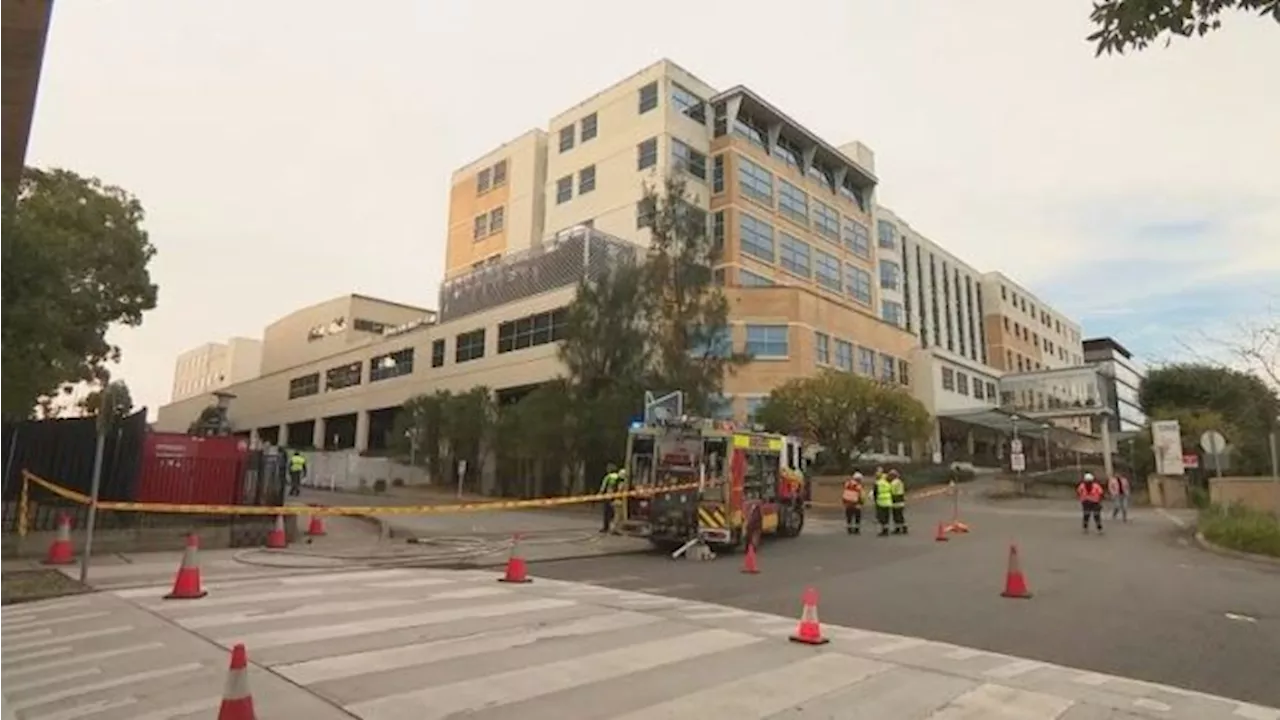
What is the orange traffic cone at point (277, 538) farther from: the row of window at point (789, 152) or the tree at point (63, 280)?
the row of window at point (789, 152)

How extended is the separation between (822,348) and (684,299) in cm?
1661

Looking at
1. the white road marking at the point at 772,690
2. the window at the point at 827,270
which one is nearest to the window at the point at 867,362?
the window at the point at 827,270

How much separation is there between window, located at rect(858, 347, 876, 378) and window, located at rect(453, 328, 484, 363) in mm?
22805

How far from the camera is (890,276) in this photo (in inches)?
2736

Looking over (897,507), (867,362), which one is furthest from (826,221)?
(897,507)

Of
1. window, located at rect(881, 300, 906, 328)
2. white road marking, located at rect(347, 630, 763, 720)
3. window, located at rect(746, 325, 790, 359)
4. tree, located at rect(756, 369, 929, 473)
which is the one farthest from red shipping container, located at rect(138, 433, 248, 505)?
window, located at rect(881, 300, 906, 328)

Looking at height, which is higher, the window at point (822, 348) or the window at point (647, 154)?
the window at point (647, 154)

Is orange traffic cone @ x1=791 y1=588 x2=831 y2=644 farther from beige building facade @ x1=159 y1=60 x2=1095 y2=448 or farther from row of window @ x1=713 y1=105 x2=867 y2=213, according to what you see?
row of window @ x1=713 y1=105 x2=867 y2=213

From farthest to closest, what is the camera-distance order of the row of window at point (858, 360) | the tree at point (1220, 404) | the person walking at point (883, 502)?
the row of window at point (858, 360), the tree at point (1220, 404), the person walking at point (883, 502)

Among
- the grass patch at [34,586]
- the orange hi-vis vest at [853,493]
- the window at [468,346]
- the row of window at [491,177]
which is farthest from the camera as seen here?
the row of window at [491,177]

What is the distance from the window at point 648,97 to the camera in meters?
53.9

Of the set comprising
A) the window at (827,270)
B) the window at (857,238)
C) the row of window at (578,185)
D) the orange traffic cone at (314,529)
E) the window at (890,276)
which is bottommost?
the orange traffic cone at (314,529)

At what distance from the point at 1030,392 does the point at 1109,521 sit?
44007 mm

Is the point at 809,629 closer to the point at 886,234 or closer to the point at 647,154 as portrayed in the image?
the point at 647,154
